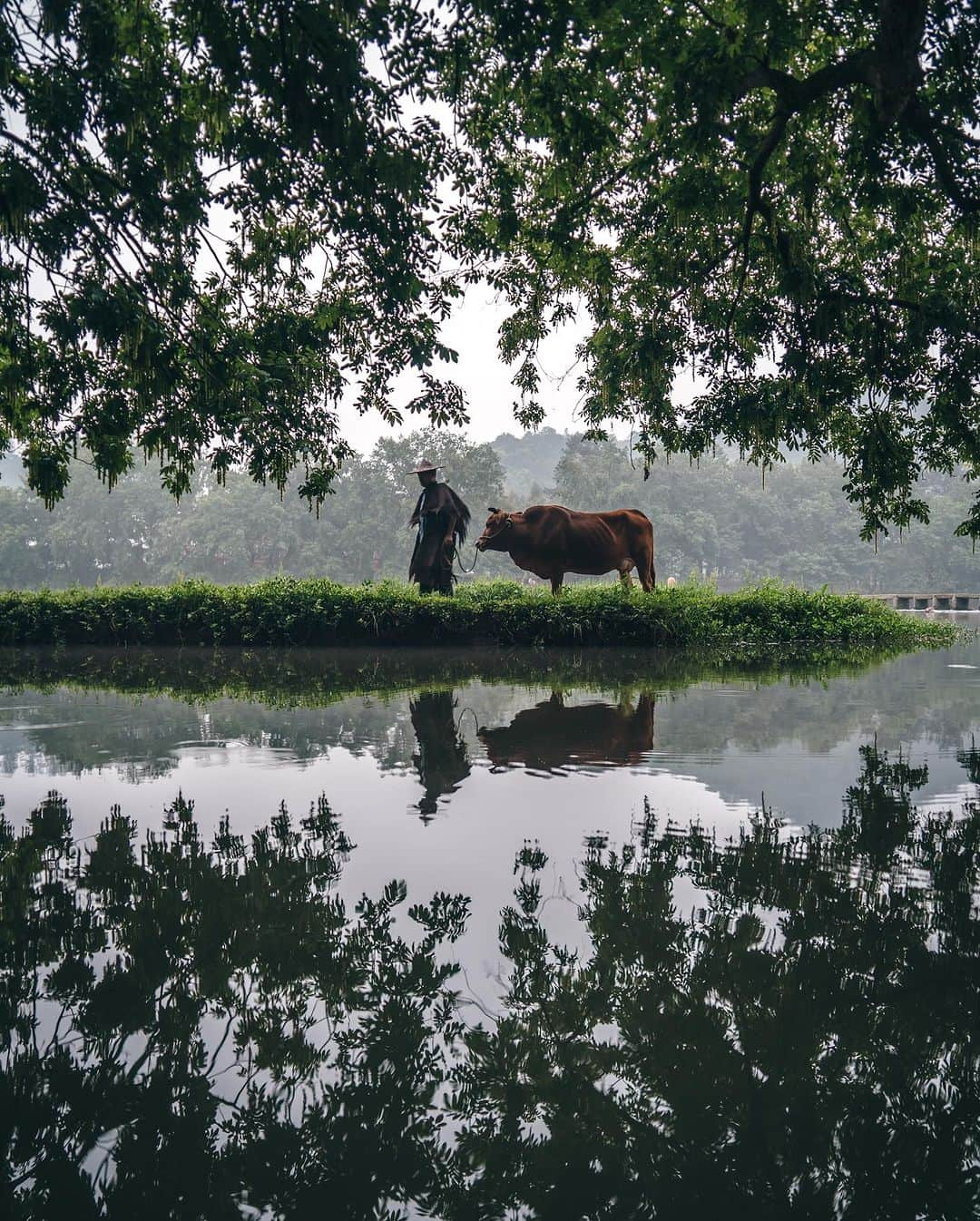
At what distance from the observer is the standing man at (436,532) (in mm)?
16406

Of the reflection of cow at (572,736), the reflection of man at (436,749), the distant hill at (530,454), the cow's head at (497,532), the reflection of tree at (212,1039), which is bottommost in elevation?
the reflection of tree at (212,1039)

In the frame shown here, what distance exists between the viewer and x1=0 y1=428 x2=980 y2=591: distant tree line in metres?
46.7

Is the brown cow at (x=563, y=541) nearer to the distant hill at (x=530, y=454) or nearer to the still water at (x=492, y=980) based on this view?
the still water at (x=492, y=980)

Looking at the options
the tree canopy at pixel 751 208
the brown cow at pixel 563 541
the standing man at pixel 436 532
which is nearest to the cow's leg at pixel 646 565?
the brown cow at pixel 563 541

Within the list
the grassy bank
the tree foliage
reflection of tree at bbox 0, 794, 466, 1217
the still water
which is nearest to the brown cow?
the grassy bank

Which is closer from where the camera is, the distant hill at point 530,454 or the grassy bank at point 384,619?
the grassy bank at point 384,619

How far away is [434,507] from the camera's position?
1633cm

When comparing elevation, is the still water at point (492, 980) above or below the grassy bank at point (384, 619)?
below

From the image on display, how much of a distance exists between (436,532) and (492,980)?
14.1 metres

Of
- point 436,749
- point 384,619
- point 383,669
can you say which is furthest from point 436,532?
point 436,749

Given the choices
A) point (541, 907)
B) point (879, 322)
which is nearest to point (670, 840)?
point (541, 907)

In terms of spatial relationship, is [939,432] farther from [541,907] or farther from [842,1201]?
[842,1201]

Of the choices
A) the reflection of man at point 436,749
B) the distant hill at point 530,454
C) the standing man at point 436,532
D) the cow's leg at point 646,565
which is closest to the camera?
the reflection of man at point 436,749

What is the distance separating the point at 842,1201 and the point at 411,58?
7602 millimetres
